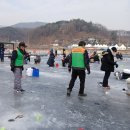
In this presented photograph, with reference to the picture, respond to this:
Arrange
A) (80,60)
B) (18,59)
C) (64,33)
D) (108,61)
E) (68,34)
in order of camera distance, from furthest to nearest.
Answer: (64,33) → (68,34) → (108,61) → (18,59) → (80,60)

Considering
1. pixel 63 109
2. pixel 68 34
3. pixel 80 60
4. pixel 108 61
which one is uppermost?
pixel 68 34

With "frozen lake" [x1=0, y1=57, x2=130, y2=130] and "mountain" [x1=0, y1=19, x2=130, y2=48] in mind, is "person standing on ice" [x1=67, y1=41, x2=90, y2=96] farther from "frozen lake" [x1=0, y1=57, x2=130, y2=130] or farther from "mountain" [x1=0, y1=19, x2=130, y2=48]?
"mountain" [x1=0, y1=19, x2=130, y2=48]

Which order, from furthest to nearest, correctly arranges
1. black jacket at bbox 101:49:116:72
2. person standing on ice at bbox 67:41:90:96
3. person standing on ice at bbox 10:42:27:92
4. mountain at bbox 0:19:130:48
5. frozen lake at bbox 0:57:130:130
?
mountain at bbox 0:19:130:48 < black jacket at bbox 101:49:116:72 < person standing on ice at bbox 10:42:27:92 < person standing on ice at bbox 67:41:90:96 < frozen lake at bbox 0:57:130:130

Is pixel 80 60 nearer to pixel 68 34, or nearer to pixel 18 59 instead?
pixel 18 59

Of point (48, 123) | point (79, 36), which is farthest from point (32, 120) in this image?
point (79, 36)

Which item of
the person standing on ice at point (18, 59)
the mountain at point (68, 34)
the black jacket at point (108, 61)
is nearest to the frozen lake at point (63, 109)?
the person standing on ice at point (18, 59)

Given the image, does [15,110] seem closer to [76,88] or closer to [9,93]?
[9,93]

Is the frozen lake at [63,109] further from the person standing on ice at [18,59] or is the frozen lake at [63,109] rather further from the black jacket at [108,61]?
the black jacket at [108,61]

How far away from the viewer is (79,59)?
10.6m

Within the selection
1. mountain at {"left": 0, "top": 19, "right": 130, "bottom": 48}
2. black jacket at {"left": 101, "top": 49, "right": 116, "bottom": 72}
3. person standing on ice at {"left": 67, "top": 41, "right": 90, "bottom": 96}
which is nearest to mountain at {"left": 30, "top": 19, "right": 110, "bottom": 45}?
mountain at {"left": 0, "top": 19, "right": 130, "bottom": 48}

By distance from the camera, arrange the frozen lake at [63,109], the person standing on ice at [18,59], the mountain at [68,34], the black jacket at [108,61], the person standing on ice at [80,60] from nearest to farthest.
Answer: the frozen lake at [63,109] < the person standing on ice at [80,60] < the person standing on ice at [18,59] < the black jacket at [108,61] < the mountain at [68,34]

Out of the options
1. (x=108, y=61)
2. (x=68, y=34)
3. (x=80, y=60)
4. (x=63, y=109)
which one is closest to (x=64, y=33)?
(x=68, y=34)

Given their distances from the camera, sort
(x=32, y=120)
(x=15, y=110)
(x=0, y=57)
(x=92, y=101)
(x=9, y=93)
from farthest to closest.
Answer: (x=0, y=57), (x=9, y=93), (x=92, y=101), (x=15, y=110), (x=32, y=120)

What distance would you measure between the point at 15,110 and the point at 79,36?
17265cm
